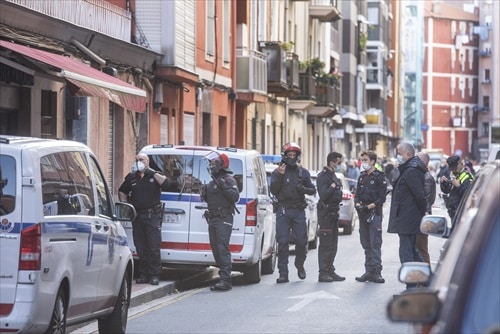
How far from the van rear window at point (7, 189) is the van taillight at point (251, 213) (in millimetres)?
9355

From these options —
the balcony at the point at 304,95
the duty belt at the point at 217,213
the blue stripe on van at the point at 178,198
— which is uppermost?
the balcony at the point at 304,95

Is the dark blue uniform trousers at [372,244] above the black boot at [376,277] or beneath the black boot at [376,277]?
above

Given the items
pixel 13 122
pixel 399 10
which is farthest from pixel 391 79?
pixel 13 122

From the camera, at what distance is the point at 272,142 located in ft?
165

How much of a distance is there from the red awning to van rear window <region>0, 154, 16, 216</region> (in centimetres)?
602

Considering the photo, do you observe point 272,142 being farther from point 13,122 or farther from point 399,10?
point 399,10

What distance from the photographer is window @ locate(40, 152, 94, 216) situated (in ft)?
34.7

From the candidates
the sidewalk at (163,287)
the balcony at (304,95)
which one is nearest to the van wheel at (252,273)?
the sidewalk at (163,287)

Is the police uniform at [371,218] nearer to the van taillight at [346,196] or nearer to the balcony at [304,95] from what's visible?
the van taillight at [346,196]

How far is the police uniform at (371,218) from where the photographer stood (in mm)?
20234

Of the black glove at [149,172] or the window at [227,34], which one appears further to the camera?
the window at [227,34]

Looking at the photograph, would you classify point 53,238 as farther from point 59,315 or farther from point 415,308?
point 415,308

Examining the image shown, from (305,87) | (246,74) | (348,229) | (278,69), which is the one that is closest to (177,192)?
(348,229)

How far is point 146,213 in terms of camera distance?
60.7 ft
